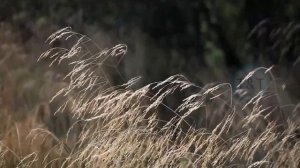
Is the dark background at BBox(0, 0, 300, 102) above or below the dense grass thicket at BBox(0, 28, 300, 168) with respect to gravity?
above

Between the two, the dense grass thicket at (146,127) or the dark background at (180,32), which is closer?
the dense grass thicket at (146,127)

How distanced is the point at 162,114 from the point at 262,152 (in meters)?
0.72

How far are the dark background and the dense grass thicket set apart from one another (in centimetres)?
17

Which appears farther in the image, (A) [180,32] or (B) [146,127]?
(A) [180,32]

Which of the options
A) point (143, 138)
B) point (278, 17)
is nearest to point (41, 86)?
point (143, 138)

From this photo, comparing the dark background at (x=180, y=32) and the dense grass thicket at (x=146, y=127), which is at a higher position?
the dark background at (x=180, y=32)

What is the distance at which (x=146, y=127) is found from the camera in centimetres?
443

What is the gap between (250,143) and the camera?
4410 mm

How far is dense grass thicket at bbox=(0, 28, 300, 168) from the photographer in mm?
4312

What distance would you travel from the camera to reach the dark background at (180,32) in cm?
523

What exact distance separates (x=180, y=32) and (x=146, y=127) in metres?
1.27

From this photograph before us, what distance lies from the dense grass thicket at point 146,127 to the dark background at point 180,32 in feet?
0.56

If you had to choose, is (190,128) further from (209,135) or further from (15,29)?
(15,29)

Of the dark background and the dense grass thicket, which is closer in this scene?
the dense grass thicket
